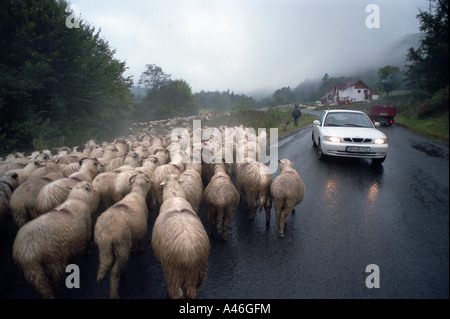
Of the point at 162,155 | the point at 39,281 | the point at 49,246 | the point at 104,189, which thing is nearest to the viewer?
the point at 39,281

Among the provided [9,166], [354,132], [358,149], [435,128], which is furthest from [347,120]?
[9,166]

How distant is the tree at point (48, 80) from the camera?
10.6 meters

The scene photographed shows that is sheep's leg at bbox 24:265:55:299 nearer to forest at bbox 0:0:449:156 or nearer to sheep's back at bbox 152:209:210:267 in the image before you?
sheep's back at bbox 152:209:210:267

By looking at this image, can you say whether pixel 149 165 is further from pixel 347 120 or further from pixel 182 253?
pixel 347 120

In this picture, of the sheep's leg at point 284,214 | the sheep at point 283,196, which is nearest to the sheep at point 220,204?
the sheep at point 283,196

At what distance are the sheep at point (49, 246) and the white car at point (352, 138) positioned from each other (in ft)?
24.8

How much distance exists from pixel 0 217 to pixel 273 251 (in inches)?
207

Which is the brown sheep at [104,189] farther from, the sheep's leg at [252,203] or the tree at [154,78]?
the tree at [154,78]

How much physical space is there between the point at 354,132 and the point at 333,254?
17.7 ft


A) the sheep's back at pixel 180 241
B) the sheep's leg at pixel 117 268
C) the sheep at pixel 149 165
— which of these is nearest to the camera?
the sheep's back at pixel 180 241

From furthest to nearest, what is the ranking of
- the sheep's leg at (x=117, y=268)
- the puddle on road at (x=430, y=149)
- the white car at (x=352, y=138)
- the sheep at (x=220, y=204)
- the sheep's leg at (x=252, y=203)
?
the white car at (x=352, y=138) < the sheep's leg at (x=252, y=203) < the sheep at (x=220, y=204) < the sheep's leg at (x=117, y=268) < the puddle on road at (x=430, y=149)

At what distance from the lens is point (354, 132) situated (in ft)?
25.0

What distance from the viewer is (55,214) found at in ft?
11.3
